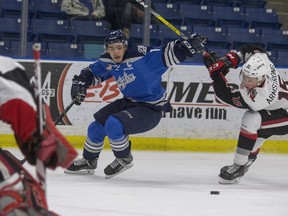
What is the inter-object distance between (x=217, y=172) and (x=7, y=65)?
368 cm

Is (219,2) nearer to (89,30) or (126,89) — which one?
(89,30)

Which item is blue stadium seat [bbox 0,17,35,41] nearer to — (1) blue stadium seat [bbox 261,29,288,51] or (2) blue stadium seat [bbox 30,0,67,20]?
(2) blue stadium seat [bbox 30,0,67,20]

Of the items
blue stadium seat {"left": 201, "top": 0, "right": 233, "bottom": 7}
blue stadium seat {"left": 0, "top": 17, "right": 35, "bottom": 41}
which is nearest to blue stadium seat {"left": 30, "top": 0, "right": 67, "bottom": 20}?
blue stadium seat {"left": 0, "top": 17, "right": 35, "bottom": 41}

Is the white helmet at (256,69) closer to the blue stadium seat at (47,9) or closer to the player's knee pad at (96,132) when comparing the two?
the player's knee pad at (96,132)

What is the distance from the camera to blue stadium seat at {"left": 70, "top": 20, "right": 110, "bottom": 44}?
7.95 meters

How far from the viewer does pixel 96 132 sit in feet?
17.8

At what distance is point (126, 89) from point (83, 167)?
1.99 ft

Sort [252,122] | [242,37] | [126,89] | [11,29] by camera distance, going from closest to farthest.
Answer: [252,122] < [126,89] < [11,29] < [242,37]

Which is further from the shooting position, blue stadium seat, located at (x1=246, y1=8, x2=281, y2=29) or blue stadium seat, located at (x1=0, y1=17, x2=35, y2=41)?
blue stadium seat, located at (x1=246, y1=8, x2=281, y2=29)

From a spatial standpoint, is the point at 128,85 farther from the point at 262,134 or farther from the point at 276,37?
the point at 276,37

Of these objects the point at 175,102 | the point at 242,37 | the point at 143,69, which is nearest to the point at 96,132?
the point at 143,69

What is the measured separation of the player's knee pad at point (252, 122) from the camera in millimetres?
5246

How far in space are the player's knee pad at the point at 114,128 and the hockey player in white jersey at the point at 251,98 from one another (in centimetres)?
69

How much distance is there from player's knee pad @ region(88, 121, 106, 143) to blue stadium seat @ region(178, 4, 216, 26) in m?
3.41
